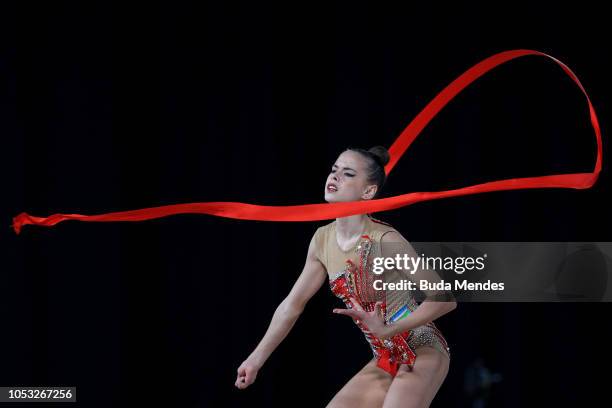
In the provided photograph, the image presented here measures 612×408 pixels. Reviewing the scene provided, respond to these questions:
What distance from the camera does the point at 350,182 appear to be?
3129 millimetres

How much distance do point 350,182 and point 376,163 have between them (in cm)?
12

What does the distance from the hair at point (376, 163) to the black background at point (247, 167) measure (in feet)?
2.68

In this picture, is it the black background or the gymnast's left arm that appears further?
the black background

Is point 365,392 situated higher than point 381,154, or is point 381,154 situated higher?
point 381,154

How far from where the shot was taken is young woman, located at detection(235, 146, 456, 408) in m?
2.94

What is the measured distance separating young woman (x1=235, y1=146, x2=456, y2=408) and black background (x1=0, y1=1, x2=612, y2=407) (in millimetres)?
818

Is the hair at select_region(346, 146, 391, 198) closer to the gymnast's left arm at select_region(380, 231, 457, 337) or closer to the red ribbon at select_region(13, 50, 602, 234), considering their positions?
the red ribbon at select_region(13, 50, 602, 234)

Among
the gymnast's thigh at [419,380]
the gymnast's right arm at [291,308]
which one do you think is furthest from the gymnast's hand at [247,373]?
the gymnast's thigh at [419,380]

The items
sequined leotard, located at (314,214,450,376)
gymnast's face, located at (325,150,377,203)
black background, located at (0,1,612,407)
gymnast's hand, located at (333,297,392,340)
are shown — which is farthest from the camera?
black background, located at (0,1,612,407)

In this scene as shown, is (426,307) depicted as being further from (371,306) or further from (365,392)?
(365,392)

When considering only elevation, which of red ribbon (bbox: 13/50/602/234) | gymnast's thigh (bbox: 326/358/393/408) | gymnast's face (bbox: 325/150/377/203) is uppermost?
gymnast's face (bbox: 325/150/377/203)

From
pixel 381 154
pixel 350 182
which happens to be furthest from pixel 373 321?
pixel 381 154

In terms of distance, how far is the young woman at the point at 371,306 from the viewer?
9.64 ft

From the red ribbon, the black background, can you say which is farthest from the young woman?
the black background
